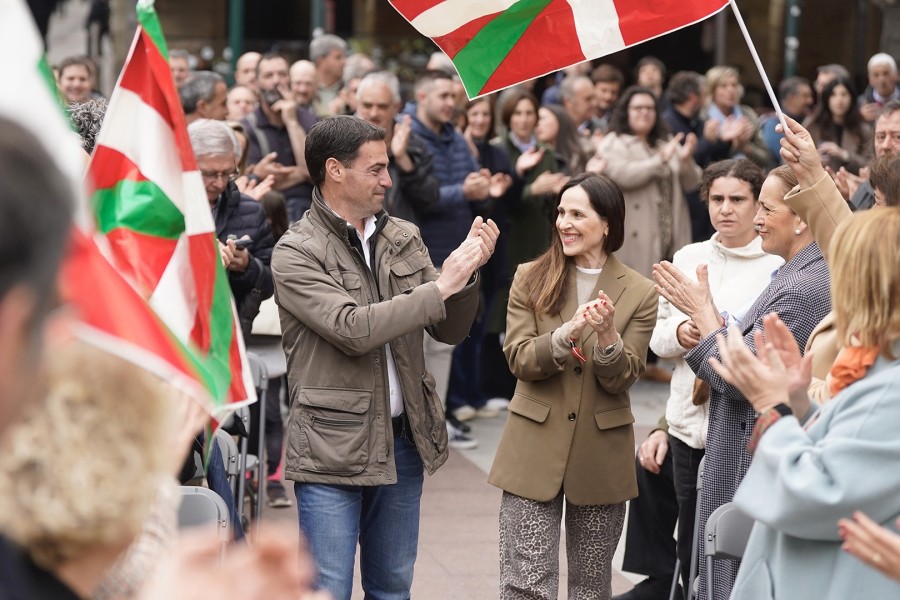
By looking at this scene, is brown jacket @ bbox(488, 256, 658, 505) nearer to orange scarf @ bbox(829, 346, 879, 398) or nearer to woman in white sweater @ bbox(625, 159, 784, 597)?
woman in white sweater @ bbox(625, 159, 784, 597)

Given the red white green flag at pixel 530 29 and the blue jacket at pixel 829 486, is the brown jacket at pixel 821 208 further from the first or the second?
the blue jacket at pixel 829 486

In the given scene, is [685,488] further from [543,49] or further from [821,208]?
[543,49]

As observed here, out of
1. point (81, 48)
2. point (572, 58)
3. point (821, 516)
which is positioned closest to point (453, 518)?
point (572, 58)

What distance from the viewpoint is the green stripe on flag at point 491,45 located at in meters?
5.16

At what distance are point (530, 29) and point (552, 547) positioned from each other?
1945 millimetres

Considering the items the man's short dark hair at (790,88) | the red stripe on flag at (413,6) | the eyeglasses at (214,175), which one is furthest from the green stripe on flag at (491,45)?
the man's short dark hair at (790,88)

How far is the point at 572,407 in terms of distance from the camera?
199 inches

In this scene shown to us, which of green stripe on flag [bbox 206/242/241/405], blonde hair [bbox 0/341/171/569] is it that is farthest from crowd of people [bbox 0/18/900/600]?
green stripe on flag [bbox 206/242/241/405]

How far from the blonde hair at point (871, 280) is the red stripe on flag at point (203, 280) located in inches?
57.2

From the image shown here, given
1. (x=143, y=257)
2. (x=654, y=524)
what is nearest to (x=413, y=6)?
(x=143, y=257)

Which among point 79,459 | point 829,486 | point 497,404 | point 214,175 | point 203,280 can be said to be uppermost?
point 79,459

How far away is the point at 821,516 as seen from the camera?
3.01 metres

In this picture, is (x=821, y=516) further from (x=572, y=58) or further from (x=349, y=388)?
(x=572, y=58)

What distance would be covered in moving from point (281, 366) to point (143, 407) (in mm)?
5125
